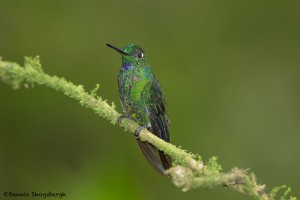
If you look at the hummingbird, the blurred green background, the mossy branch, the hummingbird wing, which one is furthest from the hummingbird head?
the blurred green background

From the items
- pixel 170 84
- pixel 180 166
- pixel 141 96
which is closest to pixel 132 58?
pixel 141 96

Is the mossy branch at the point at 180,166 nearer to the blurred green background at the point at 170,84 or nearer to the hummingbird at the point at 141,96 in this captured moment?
the hummingbird at the point at 141,96

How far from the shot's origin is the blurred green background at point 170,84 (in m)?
6.39

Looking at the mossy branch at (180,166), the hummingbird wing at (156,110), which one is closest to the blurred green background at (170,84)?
the hummingbird wing at (156,110)

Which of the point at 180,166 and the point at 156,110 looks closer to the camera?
the point at 180,166

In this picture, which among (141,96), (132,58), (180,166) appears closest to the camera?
(180,166)

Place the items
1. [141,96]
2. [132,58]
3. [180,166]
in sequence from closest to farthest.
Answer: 1. [180,166]
2. [141,96]
3. [132,58]

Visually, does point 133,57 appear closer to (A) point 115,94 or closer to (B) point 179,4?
(A) point 115,94

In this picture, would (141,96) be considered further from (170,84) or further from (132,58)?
(170,84)

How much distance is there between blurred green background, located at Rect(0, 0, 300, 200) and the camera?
21.0 feet

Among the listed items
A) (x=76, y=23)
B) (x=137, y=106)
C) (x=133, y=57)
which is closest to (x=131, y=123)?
(x=137, y=106)

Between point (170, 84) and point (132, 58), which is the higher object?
point (170, 84)

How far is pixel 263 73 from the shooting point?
749cm

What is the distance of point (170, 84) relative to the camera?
22.8ft
